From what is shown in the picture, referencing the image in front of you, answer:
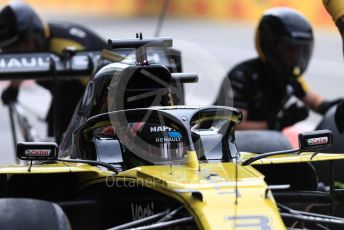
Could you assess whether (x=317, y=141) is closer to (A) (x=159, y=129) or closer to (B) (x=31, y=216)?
(A) (x=159, y=129)

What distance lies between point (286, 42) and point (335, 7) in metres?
1.85

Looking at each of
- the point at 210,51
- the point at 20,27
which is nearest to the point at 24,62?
the point at 20,27

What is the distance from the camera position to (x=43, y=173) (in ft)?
15.0

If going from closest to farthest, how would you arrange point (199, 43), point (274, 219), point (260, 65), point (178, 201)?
1. point (274, 219)
2. point (178, 201)
3. point (260, 65)
4. point (199, 43)

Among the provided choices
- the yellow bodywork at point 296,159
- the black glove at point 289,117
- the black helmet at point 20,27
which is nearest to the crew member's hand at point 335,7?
the yellow bodywork at point 296,159

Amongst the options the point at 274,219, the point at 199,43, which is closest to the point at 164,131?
the point at 274,219

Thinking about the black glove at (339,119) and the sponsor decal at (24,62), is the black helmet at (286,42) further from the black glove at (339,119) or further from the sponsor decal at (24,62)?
the sponsor decal at (24,62)

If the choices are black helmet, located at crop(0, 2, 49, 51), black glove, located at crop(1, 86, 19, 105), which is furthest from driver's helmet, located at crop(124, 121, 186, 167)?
black glove, located at crop(1, 86, 19, 105)

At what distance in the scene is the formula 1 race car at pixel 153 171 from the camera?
4082mm

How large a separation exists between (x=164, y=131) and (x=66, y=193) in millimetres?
616

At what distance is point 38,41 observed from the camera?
829 cm

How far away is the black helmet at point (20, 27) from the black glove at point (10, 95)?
1.54ft

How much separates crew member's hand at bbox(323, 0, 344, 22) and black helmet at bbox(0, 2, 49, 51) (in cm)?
312

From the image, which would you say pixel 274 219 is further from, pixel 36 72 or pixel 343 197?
pixel 36 72
